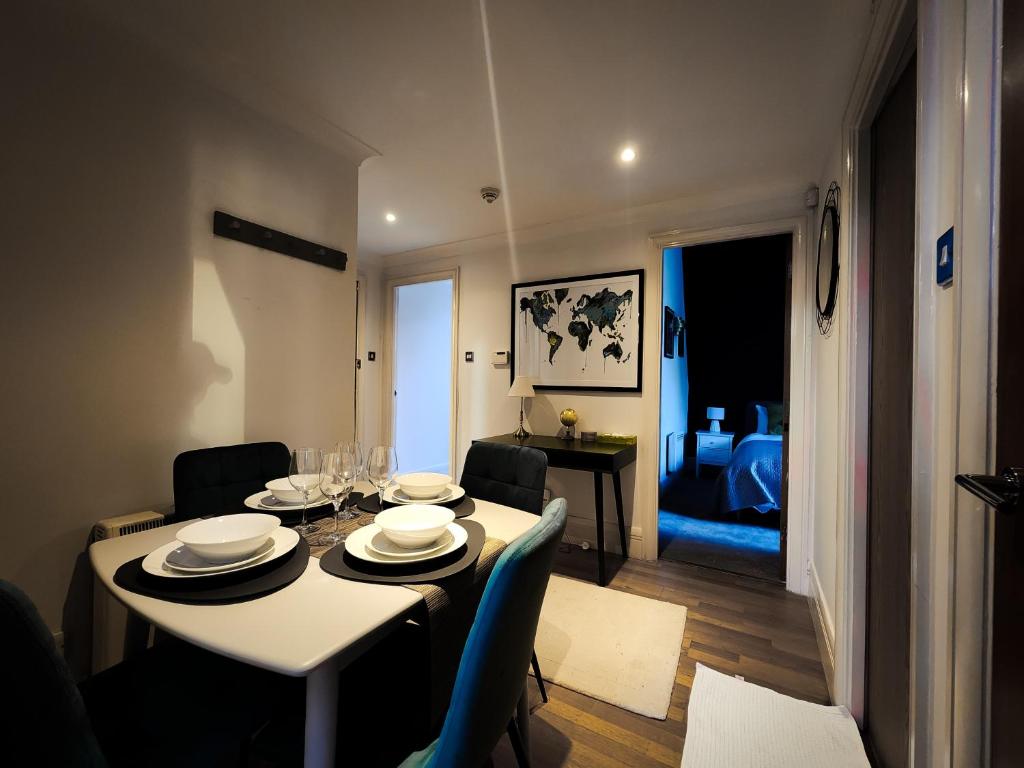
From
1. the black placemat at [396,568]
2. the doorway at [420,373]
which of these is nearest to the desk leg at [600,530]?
the black placemat at [396,568]

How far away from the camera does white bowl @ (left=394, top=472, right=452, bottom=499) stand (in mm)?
1493

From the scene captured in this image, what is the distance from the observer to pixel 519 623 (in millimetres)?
761

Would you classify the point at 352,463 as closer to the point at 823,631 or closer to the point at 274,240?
the point at 274,240

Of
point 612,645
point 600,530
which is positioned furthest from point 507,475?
point 600,530

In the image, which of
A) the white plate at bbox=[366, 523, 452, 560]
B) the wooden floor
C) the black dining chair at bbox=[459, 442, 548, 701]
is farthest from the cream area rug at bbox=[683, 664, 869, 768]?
the white plate at bbox=[366, 523, 452, 560]

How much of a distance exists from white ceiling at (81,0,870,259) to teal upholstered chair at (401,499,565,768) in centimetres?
167

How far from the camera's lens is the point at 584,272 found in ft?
10.6

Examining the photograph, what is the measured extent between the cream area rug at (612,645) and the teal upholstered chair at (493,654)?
3.66ft

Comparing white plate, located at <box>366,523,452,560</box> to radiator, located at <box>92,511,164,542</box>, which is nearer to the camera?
white plate, located at <box>366,523,452,560</box>

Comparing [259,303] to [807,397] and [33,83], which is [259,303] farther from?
[807,397]

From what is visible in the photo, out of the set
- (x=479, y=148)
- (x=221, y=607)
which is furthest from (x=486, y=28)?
(x=221, y=607)

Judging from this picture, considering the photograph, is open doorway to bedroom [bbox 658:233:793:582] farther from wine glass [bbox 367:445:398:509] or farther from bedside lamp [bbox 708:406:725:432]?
wine glass [bbox 367:445:398:509]

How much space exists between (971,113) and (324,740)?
1.56 metres

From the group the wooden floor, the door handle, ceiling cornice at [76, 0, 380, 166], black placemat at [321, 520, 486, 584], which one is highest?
ceiling cornice at [76, 0, 380, 166]
